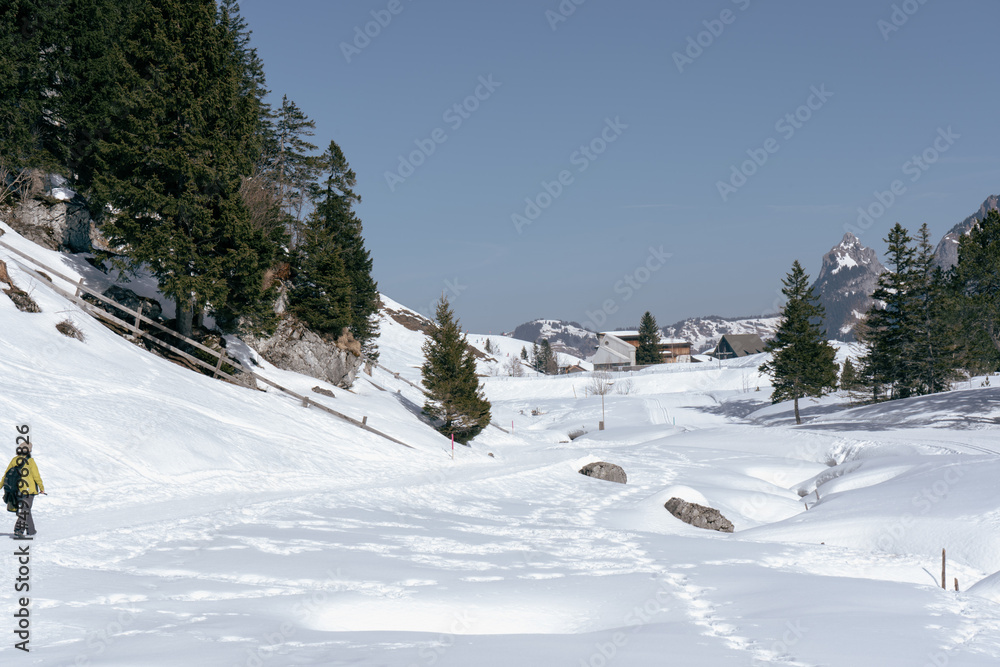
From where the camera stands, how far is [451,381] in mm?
35688

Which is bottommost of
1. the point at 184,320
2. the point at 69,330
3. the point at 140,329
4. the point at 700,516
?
the point at 700,516

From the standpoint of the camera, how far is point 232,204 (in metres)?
25.5

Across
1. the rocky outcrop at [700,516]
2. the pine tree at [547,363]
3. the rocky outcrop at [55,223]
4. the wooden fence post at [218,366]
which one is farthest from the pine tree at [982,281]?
the pine tree at [547,363]

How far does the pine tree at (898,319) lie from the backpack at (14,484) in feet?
166

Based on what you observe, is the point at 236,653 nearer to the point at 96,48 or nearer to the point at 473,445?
the point at 473,445

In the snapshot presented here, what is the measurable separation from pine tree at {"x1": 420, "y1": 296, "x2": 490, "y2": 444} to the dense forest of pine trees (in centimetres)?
1091

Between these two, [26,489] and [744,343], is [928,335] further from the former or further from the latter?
[744,343]

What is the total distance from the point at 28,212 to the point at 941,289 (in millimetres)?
55868

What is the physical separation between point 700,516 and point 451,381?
19.4 meters

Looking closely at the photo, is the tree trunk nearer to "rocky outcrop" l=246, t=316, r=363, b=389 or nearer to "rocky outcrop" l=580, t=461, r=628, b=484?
"rocky outcrop" l=246, t=316, r=363, b=389

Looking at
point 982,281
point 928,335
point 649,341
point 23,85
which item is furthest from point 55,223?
point 649,341

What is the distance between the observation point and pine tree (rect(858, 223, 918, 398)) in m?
44.3

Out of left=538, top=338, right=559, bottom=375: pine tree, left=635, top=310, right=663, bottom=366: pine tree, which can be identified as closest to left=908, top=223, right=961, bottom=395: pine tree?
left=635, top=310, right=663, bottom=366: pine tree

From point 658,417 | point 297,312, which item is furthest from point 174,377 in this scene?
point 658,417
